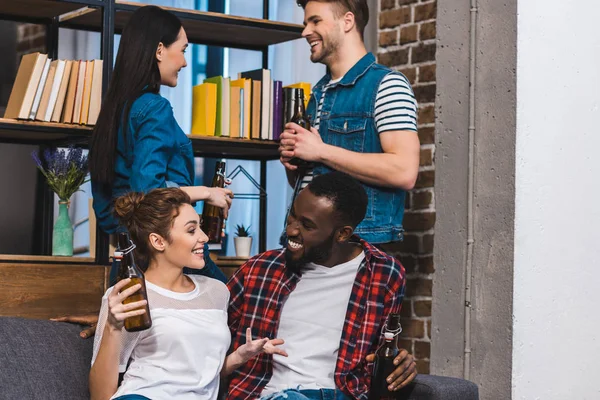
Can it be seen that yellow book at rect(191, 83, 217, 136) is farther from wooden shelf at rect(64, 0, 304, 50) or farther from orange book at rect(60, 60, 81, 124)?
orange book at rect(60, 60, 81, 124)

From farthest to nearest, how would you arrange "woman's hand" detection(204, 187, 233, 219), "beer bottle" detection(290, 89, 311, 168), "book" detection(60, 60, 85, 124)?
"book" detection(60, 60, 85, 124) → "beer bottle" detection(290, 89, 311, 168) → "woman's hand" detection(204, 187, 233, 219)

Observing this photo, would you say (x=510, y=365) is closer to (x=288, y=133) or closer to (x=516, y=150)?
(x=516, y=150)

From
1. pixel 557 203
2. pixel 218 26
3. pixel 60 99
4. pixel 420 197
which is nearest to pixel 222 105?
pixel 218 26

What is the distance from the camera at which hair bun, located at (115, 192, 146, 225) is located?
2.84m

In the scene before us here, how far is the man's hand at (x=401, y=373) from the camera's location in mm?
2859

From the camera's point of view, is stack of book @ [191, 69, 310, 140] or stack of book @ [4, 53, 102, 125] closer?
stack of book @ [4, 53, 102, 125]

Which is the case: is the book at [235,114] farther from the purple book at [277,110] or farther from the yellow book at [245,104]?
the purple book at [277,110]

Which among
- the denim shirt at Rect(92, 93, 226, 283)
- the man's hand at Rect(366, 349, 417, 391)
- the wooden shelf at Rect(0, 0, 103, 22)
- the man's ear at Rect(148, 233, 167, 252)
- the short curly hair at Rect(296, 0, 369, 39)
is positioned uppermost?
the wooden shelf at Rect(0, 0, 103, 22)

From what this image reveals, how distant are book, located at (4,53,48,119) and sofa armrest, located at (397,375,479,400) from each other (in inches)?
76.0

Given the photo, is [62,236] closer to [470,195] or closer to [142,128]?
[142,128]

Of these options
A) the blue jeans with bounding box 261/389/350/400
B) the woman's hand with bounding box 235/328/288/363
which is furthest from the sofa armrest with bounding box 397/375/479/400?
the woman's hand with bounding box 235/328/288/363

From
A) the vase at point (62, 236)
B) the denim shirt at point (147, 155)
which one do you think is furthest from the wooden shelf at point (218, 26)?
the denim shirt at point (147, 155)

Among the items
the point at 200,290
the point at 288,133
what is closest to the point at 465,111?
the point at 288,133

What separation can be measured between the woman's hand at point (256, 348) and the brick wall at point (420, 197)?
148cm
